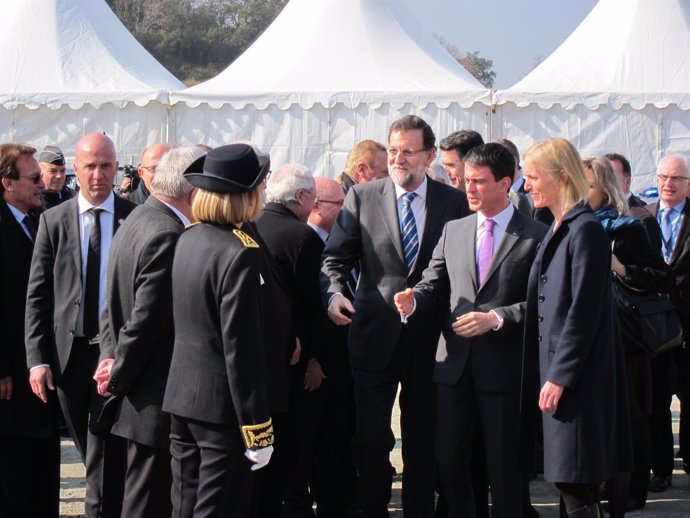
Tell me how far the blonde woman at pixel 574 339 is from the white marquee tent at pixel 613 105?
8798mm

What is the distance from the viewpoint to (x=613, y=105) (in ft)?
42.4

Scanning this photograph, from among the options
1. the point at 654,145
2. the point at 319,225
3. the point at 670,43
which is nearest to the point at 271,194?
the point at 319,225

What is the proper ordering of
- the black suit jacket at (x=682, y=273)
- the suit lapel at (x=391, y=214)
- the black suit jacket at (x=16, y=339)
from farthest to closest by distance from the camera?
the black suit jacket at (x=682, y=273) < the suit lapel at (x=391, y=214) < the black suit jacket at (x=16, y=339)

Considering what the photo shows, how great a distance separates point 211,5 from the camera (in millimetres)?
46594

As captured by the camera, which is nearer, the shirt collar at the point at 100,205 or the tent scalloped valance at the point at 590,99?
the shirt collar at the point at 100,205

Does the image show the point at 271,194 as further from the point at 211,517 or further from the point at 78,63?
the point at 78,63

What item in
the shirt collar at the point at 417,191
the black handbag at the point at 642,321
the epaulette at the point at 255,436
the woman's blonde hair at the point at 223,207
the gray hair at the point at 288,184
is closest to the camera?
the epaulette at the point at 255,436

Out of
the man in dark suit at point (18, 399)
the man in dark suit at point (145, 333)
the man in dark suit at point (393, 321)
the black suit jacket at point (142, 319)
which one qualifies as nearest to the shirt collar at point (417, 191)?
Answer: the man in dark suit at point (393, 321)

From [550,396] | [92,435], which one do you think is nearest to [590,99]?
[550,396]

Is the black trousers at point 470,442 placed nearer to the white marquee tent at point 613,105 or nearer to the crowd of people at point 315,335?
the crowd of people at point 315,335

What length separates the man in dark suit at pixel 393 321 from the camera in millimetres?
5023

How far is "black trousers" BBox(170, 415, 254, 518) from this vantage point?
370 cm

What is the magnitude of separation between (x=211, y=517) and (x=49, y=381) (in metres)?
1.44

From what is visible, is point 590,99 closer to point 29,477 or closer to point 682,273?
point 682,273
